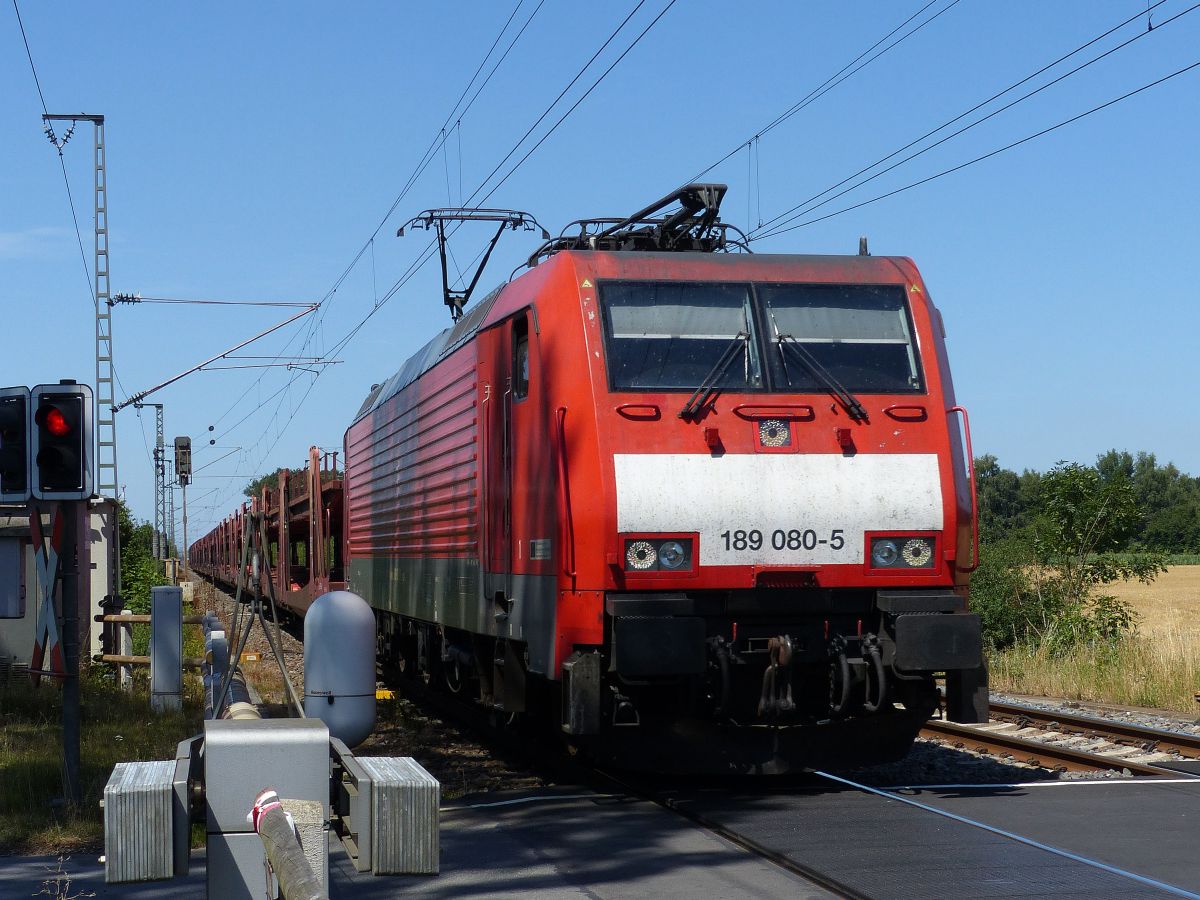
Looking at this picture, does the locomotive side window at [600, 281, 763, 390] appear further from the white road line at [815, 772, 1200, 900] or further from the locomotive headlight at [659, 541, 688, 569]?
the white road line at [815, 772, 1200, 900]

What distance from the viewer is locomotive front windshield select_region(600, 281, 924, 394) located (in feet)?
28.1

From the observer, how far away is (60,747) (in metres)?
10.5

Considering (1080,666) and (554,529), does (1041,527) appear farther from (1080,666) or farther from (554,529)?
(554,529)

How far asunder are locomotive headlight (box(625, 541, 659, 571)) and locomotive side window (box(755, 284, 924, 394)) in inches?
52.8

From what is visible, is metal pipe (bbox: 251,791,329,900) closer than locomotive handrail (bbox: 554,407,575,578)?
Yes

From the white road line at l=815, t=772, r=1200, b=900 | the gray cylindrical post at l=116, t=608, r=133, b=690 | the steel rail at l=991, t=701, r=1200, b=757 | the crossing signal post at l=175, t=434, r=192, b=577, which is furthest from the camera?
the crossing signal post at l=175, t=434, r=192, b=577

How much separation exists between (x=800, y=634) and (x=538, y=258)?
12.4 ft

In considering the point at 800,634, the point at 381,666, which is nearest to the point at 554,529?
the point at 800,634

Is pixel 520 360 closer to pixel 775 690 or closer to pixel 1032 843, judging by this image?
pixel 775 690

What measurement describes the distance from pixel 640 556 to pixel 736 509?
63 centimetres

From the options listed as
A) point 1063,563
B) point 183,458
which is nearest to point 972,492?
point 1063,563

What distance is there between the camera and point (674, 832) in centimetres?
755

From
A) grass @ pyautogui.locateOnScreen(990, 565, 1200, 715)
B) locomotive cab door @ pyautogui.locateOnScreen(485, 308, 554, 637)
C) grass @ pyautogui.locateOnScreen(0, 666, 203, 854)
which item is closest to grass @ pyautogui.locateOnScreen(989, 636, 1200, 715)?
grass @ pyautogui.locateOnScreen(990, 565, 1200, 715)

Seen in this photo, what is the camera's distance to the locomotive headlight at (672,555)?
26.8 feet
